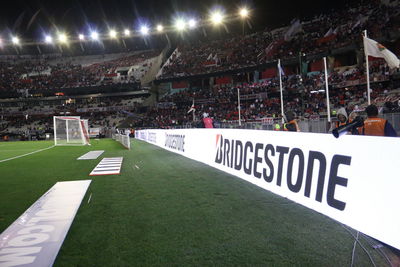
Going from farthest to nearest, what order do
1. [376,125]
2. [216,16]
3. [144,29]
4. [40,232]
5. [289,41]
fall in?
[144,29], [216,16], [289,41], [376,125], [40,232]

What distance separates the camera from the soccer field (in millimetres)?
2680

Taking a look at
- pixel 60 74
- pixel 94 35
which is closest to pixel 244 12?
pixel 94 35

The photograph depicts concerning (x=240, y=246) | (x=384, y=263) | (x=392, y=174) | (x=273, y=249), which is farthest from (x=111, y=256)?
(x=392, y=174)

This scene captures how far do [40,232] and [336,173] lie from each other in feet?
12.2

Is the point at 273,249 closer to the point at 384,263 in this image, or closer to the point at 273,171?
the point at 384,263

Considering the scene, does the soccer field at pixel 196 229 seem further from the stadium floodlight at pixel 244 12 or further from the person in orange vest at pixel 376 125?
the stadium floodlight at pixel 244 12

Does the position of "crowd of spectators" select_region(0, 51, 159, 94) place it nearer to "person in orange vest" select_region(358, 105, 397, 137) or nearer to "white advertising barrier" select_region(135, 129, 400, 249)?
"white advertising barrier" select_region(135, 129, 400, 249)

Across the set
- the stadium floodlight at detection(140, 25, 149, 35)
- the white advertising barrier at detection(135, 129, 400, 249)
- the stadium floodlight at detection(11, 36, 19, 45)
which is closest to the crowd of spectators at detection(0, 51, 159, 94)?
the stadium floodlight at detection(11, 36, 19, 45)

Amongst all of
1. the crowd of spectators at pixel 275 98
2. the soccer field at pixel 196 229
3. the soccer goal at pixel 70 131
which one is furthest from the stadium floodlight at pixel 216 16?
the soccer field at pixel 196 229

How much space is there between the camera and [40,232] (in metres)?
3.41

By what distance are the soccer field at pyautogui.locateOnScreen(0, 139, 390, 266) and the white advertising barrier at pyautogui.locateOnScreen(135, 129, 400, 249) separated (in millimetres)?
291

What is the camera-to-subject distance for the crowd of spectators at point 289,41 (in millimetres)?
29595

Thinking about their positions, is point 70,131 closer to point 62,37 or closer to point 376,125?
point 376,125

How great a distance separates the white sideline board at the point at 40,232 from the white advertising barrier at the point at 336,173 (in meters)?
3.16
